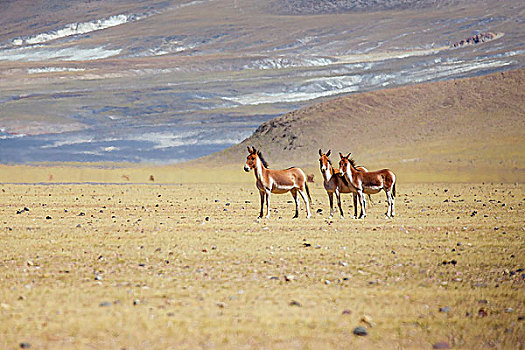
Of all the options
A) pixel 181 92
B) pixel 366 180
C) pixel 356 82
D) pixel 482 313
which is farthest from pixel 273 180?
pixel 356 82

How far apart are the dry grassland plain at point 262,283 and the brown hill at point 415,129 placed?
103 ft

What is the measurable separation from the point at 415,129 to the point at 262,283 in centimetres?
4915

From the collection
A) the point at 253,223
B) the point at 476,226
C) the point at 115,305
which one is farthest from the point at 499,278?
the point at 253,223

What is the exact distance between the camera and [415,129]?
57969 mm

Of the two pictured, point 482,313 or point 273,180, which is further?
point 273,180

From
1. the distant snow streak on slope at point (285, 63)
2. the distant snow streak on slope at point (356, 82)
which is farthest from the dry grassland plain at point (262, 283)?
the distant snow streak on slope at point (285, 63)

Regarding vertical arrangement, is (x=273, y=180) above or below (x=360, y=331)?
above

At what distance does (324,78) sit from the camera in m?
148

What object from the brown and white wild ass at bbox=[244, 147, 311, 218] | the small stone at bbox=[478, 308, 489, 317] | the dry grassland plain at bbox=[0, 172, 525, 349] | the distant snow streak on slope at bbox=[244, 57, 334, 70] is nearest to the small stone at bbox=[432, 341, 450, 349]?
the dry grassland plain at bbox=[0, 172, 525, 349]

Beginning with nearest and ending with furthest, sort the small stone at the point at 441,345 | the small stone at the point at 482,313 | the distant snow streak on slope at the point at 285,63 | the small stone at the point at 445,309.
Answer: the small stone at the point at 441,345
the small stone at the point at 482,313
the small stone at the point at 445,309
the distant snow streak on slope at the point at 285,63

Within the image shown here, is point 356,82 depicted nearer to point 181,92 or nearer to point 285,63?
point 181,92

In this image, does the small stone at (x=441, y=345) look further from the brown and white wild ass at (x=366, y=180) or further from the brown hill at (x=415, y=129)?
the brown hill at (x=415, y=129)

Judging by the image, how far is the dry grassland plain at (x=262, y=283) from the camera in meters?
7.79

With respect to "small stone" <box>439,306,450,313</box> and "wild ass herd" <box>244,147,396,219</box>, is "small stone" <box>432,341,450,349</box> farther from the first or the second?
"wild ass herd" <box>244,147,396,219</box>
